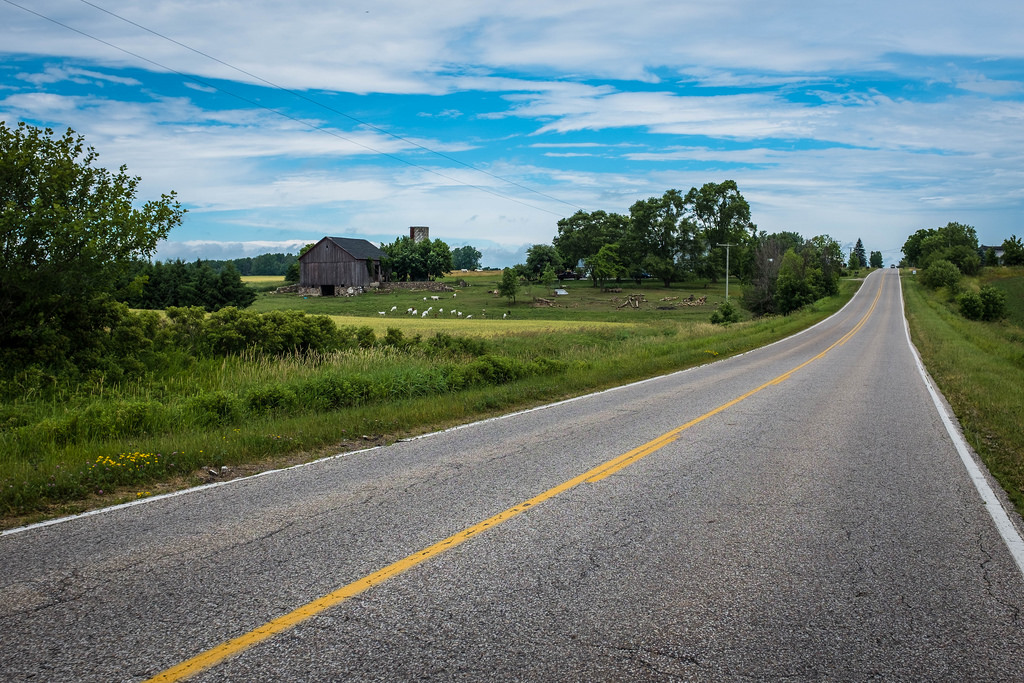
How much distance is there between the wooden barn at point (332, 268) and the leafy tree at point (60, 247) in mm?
70787

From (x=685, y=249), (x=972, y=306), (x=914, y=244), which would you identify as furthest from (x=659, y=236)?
(x=914, y=244)

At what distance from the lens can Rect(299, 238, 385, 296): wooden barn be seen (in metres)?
83.9

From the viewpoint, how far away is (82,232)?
42.6ft

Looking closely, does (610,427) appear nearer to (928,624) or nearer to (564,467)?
(564,467)

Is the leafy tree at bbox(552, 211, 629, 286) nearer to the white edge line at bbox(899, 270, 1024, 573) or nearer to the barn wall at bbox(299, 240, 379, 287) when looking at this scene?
the barn wall at bbox(299, 240, 379, 287)

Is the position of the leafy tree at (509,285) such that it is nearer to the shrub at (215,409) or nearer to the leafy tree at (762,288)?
the leafy tree at (762,288)

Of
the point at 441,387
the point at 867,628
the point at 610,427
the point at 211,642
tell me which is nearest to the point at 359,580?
the point at 211,642

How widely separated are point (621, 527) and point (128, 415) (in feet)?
25.5

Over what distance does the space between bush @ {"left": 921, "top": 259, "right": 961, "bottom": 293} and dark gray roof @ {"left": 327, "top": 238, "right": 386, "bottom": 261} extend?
73.4m

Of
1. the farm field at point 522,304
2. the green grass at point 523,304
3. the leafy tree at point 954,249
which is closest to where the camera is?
the farm field at point 522,304

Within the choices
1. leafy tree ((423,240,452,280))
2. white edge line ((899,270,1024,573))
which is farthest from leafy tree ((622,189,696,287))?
white edge line ((899,270,1024,573))

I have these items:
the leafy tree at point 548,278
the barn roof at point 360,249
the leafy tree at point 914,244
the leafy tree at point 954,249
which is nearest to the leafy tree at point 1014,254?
the leafy tree at point 954,249

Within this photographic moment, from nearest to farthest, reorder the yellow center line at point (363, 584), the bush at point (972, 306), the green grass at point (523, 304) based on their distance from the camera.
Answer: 1. the yellow center line at point (363, 584)
2. the bush at point (972, 306)
3. the green grass at point (523, 304)

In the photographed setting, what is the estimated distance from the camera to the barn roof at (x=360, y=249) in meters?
84.4
